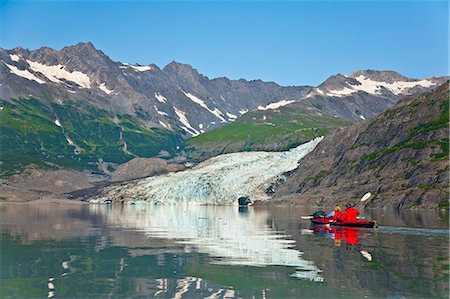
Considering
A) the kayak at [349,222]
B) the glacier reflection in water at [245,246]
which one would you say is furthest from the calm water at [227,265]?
the kayak at [349,222]

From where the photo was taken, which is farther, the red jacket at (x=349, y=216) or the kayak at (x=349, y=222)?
the red jacket at (x=349, y=216)

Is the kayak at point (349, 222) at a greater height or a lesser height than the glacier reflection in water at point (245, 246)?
greater

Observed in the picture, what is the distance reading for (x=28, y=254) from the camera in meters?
56.5

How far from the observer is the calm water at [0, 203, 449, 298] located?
3816cm

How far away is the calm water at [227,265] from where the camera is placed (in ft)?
125

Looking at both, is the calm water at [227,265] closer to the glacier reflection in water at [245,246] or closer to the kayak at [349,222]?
the glacier reflection in water at [245,246]

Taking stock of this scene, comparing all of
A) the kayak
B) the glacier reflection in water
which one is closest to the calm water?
the glacier reflection in water

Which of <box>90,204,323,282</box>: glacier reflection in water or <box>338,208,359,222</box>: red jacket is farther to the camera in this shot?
<box>338,208,359,222</box>: red jacket

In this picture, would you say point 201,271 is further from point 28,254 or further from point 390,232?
point 390,232

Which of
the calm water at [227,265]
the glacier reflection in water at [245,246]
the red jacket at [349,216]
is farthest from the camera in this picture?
the red jacket at [349,216]

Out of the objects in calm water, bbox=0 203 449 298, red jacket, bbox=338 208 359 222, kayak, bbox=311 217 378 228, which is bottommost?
calm water, bbox=0 203 449 298

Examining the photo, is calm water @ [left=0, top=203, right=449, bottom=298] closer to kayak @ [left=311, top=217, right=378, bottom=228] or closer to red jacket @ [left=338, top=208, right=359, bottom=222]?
kayak @ [left=311, top=217, right=378, bottom=228]

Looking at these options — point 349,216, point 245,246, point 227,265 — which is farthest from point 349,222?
point 227,265

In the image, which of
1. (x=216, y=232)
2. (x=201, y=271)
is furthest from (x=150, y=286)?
(x=216, y=232)
